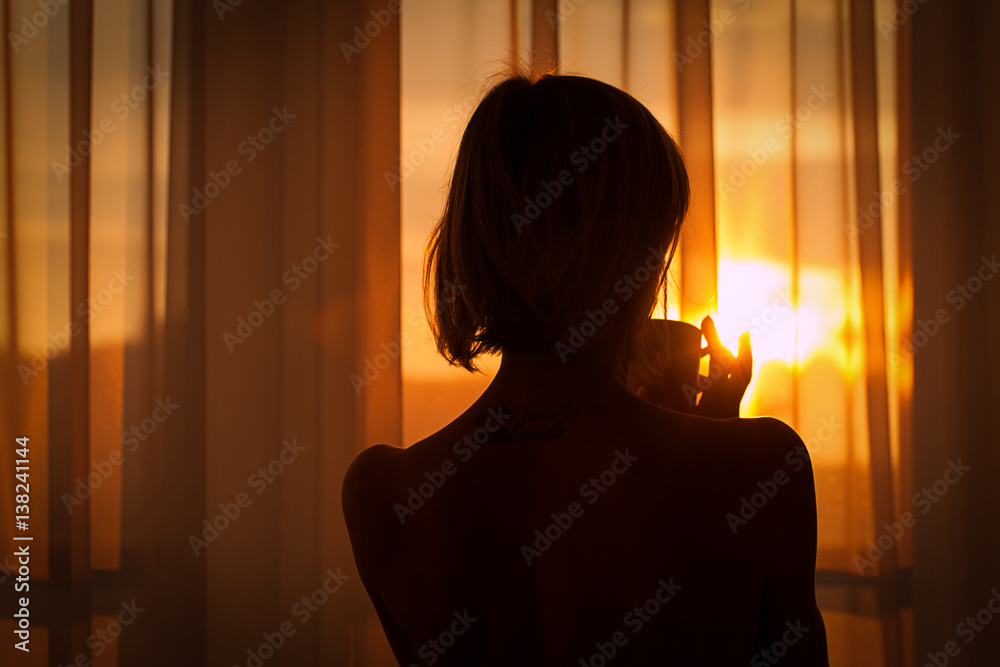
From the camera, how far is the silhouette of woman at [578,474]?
0.49 m

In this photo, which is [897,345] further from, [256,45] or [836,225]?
[256,45]

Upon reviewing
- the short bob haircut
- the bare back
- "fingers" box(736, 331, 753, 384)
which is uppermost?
the short bob haircut

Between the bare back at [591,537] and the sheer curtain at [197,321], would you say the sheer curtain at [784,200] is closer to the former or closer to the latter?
the sheer curtain at [197,321]

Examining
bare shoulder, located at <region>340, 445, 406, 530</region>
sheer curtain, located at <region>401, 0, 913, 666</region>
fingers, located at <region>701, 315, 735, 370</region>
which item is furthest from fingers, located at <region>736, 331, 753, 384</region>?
sheer curtain, located at <region>401, 0, 913, 666</region>

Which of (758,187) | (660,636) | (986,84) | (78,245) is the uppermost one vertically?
(986,84)

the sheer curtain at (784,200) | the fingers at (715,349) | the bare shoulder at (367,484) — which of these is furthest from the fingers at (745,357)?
the sheer curtain at (784,200)

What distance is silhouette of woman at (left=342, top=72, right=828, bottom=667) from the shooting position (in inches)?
19.3

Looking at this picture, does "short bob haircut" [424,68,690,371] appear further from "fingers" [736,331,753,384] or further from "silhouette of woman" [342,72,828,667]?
"fingers" [736,331,753,384]

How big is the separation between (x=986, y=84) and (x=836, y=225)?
0.53 meters

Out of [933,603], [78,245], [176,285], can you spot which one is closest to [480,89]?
[176,285]

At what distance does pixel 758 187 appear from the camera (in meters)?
1.51

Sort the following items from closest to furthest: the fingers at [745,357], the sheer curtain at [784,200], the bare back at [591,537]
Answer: the bare back at [591,537] < the fingers at [745,357] < the sheer curtain at [784,200]

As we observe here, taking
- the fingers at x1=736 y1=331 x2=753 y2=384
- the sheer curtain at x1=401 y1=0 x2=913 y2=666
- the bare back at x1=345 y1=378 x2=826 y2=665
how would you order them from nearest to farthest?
the bare back at x1=345 y1=378 x2=826 y2=665 → the fingers at x1=736 y1=331 x2=753 y2=384 → the sheer curtain at x1=401 y1=0 x2=913 y2=666

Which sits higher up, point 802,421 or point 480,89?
point 480,89
